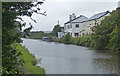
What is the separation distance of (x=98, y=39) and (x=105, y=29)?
178 centimetres

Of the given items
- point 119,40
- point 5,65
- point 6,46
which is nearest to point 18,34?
point 6,46

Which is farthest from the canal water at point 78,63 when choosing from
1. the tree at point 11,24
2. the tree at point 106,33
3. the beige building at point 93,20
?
the beige building at point 93,20

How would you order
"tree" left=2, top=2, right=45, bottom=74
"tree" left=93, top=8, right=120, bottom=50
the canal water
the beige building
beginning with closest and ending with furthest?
"tree" left=2, top=2, right=45, bottom=74 < the canal water < "tree" left=93, top=8, right=120, bottom=50 < the beige building

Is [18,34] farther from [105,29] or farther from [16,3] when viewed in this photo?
[105,29]

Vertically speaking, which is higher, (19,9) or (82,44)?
(19,9)

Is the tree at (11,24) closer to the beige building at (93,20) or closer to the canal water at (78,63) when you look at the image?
the canal water at (78,63)

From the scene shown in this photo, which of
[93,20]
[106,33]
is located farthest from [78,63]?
[93,20]

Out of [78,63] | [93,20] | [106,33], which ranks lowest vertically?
[78,63]

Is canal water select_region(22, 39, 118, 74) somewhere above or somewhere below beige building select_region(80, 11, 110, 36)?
below

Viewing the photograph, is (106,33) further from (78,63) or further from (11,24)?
(11,24)

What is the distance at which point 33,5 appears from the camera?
3.82 meters

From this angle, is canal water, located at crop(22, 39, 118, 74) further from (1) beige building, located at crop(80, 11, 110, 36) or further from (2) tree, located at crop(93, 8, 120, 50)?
(1) beige building, located at crop(80, 11, 110, 36)

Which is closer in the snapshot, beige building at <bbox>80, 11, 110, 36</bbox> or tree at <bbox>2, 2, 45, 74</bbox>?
tree at <bbox>2, 2, 45, 74</bbox>

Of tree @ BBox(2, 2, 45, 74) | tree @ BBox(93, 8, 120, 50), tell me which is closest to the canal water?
tree @ BBox(2, 2, 45, 74)
